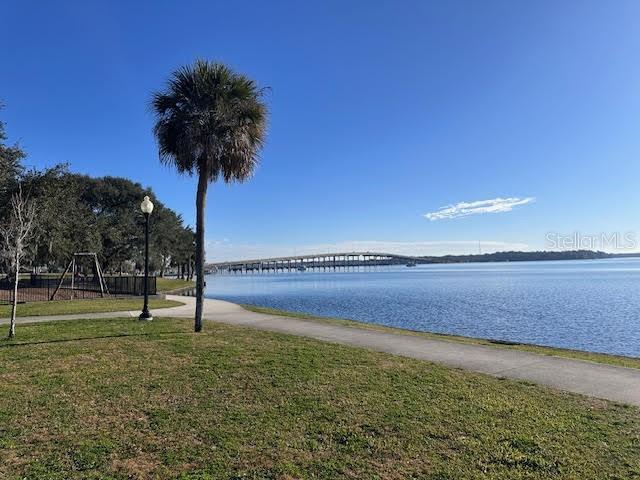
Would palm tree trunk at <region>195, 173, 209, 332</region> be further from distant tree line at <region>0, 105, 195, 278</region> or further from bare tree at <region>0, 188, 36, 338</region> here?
distant tree line at <region>0, 105, 195, 278</region>

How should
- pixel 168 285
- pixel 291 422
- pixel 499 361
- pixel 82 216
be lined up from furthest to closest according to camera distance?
pixel 168 285
pixel 82 216
pixel 499 361
pixel 291 422

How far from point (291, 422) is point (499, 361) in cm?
569

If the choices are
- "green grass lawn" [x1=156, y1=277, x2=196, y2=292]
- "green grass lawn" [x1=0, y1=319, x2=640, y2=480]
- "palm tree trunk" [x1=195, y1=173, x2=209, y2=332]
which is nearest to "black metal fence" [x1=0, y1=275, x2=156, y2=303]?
"green grass lawn" [x1=156, y1=277, x2=196, y2=292]

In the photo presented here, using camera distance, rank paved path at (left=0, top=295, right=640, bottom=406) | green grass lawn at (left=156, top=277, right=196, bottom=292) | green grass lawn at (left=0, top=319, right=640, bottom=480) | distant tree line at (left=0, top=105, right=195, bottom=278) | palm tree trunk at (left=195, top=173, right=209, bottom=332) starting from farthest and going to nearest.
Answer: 1. green grass lawn at (left=156, top=277, right=196, bottom=292)
2. distant tree line at (left=0, top=105, right=195, bottom=278)
3. palm tree trunk at (left=195, top=173, right=209, bottom=332)
4. paved path at (left=0, top=295, right=640, bottom=406)
5. green grass lawn at (left=0, top=319, right=640, bottom=480)

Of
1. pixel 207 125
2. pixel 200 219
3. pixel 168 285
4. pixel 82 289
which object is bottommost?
pixel 168 285

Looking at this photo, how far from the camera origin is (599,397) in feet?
22.4

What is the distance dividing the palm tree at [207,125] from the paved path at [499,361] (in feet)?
13.0

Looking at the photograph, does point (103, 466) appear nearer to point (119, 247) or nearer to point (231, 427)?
point (231, 427)

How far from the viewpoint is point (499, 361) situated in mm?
9562

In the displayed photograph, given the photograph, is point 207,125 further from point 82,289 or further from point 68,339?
point 82,289

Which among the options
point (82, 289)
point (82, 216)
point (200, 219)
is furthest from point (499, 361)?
point (82, 216)

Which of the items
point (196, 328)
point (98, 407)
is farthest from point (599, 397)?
point (196, 328)

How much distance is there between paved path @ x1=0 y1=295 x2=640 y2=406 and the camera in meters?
7.48

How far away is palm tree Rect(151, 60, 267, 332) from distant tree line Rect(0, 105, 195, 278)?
1494 centimetres
